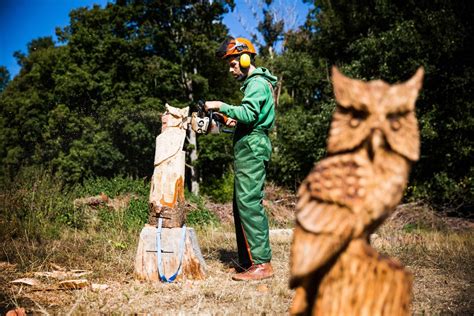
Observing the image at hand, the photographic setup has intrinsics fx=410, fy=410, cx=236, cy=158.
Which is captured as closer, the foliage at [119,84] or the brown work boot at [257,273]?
the brown work boot at [257,273]

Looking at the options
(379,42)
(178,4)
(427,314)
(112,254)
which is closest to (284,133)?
(379,42)

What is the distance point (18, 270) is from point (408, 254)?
4.41 m

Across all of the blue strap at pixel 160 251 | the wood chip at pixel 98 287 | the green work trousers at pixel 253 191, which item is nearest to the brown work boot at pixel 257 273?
the green work trousers at pixel 253 191

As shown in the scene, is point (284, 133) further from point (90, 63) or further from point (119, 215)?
point (90, 63)

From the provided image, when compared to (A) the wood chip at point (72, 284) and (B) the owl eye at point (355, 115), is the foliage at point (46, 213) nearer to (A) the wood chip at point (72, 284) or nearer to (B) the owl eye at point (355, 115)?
(A) the wood chip at point (72, 284)

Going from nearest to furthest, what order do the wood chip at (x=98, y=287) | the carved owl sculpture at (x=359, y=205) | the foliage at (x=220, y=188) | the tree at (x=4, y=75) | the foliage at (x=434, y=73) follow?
the carved owl sculpture at (x=359, y=205) → the wood chip at (x=98, y=287) → the foliage at (x=434, y=73) → the foliage at (x=220, y=188) → the tree at (x=4, y=75)

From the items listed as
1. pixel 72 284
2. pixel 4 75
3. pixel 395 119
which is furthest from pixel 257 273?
pixel 4 75

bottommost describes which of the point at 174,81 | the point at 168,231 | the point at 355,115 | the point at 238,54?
the point at 168,231

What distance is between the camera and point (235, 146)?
395 centimetres

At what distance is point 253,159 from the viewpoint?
12.6 ft

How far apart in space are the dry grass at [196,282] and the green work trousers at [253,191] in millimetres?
343

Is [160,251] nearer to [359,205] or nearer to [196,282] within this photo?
[196,282]

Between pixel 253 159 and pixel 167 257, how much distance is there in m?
1.23

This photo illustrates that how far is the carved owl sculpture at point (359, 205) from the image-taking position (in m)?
1.55
